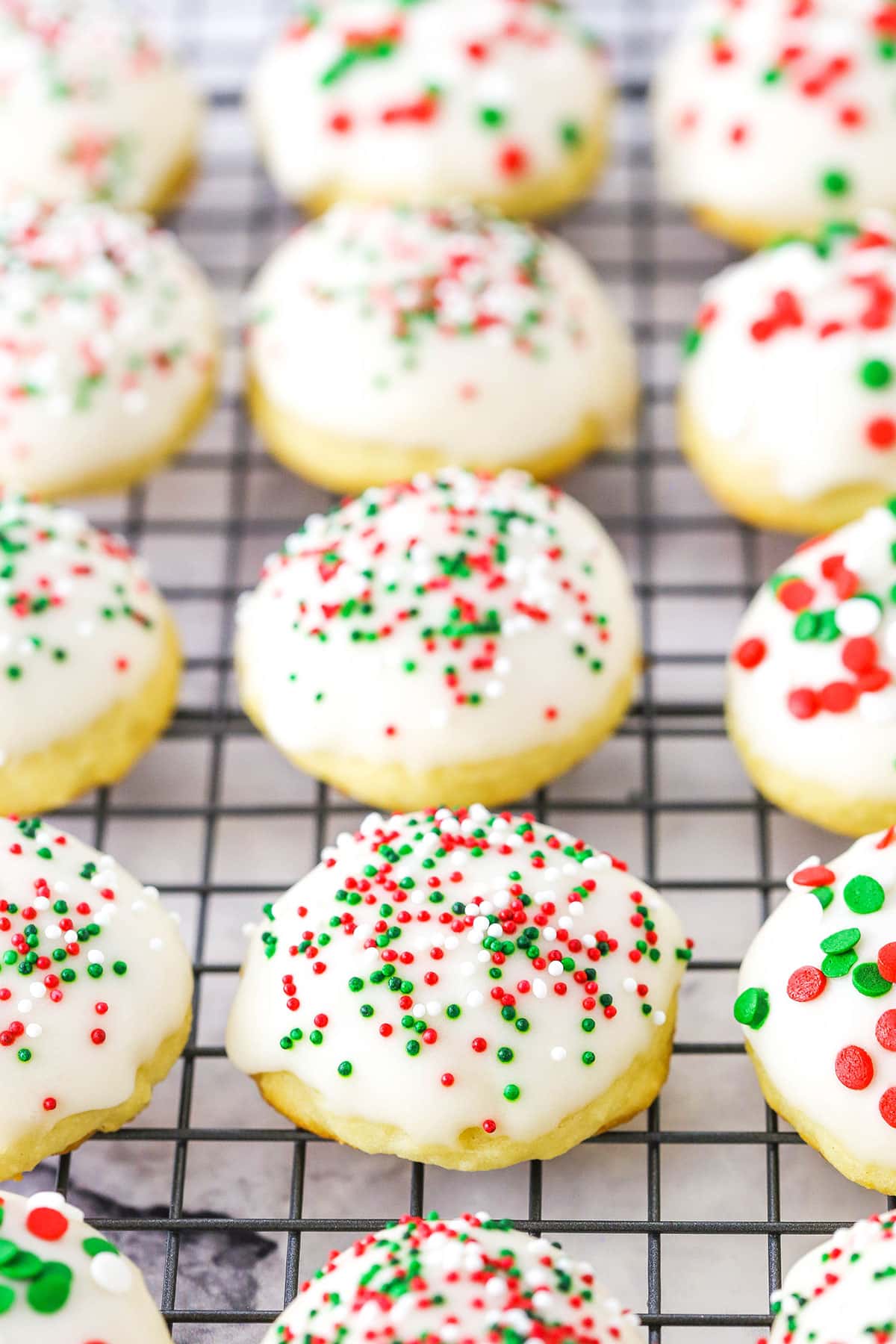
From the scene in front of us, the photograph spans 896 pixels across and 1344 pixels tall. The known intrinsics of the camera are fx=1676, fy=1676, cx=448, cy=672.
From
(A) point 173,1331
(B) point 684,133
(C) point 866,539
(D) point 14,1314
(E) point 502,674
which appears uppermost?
(B) point 684,133

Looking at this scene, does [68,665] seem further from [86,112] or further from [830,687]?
[86,112]

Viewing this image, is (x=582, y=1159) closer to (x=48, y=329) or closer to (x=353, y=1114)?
(x=353, y=1114)

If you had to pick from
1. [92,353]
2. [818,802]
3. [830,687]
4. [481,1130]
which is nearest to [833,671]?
[830,687]

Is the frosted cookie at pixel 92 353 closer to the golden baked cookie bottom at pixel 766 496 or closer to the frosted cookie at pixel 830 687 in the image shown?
the golden baked cookie bottom at pixel 766 496

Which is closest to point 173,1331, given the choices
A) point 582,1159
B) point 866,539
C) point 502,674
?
point 582,1159

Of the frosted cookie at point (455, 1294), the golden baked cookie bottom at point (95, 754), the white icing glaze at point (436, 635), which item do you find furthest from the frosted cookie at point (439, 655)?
the frosted cookie at point (455, 1294)

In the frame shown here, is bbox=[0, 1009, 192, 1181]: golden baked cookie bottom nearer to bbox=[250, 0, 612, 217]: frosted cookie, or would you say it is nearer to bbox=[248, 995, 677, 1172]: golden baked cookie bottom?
bbox=[248, 995, 677, 1172]: golden baked cookie bottom
